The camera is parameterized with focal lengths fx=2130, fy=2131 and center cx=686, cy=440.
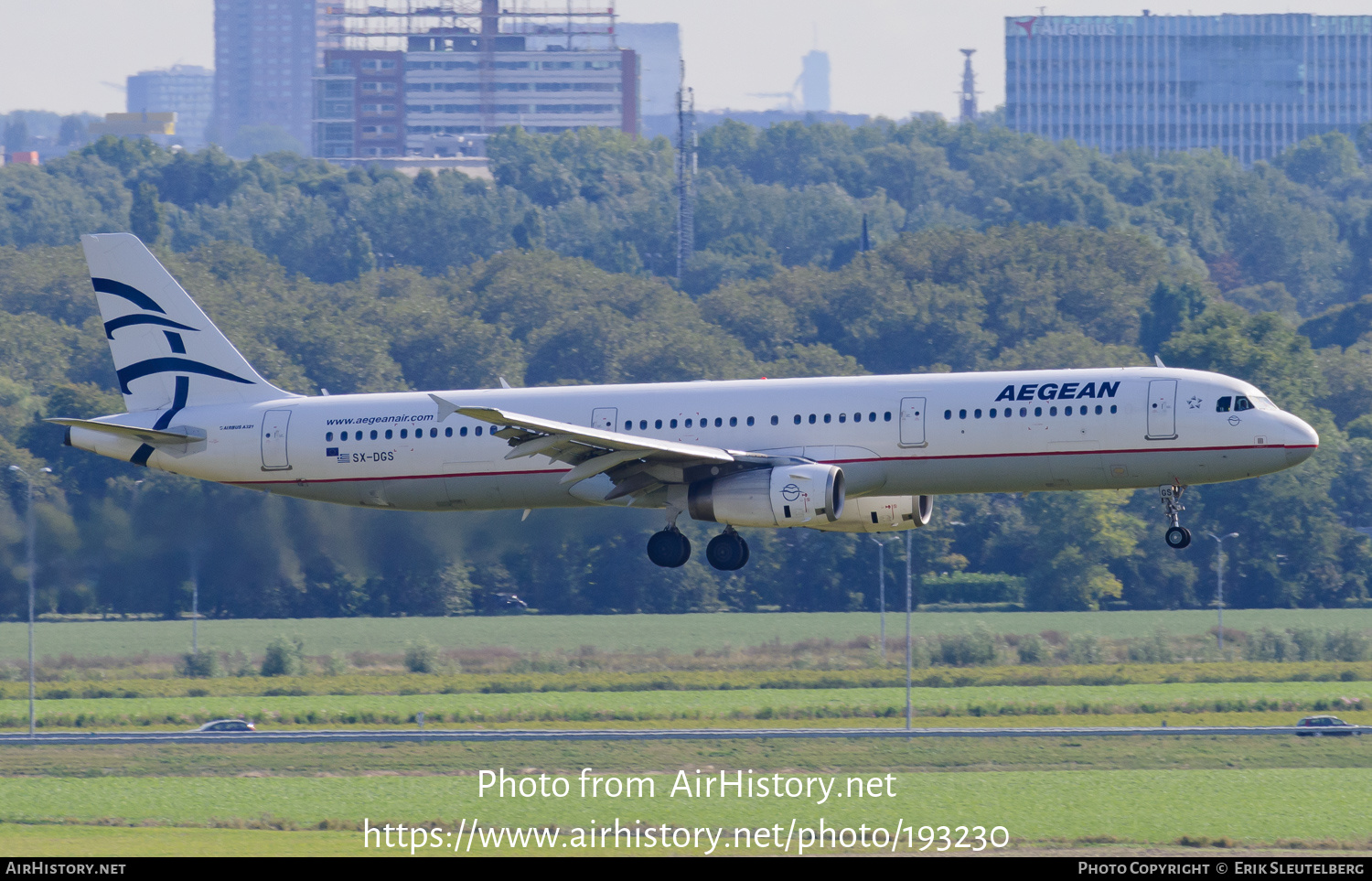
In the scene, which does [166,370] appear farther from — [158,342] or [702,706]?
[702,706]

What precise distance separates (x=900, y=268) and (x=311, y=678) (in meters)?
93.6

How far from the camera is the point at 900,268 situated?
17775cm

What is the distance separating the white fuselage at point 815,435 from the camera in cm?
5406

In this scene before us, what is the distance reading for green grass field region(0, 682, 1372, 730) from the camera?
8694cm

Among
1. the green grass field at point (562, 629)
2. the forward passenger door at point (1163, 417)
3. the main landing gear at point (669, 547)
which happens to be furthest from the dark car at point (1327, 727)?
the main landing gear at point (669, 547)

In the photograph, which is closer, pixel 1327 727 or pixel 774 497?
pixel 774 497

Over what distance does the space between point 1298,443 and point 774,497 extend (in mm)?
13315

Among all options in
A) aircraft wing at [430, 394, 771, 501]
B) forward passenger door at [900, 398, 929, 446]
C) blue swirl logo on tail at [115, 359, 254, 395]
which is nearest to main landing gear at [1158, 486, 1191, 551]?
forward passenger door at [900, 398, 929, 446]

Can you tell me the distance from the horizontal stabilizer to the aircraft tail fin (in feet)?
2.72

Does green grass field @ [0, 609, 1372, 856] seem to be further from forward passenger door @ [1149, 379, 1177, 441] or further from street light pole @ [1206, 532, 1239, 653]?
forward passenger door @ [1149, 379, 1177, 441]

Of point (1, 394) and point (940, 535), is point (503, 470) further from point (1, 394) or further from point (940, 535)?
point (1, 394)

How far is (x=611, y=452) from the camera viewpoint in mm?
54938

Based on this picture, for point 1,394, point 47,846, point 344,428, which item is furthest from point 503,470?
point 1,394

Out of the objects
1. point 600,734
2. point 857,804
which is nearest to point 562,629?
point 600,734
